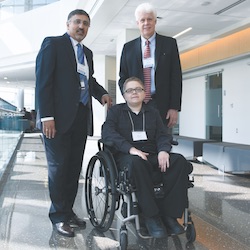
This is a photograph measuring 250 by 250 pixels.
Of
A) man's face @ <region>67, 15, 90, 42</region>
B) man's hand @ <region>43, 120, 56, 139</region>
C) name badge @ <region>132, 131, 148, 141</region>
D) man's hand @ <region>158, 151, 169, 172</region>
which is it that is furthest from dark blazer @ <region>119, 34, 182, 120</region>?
man's hand @ <region>43, 120, 56, 139</region>

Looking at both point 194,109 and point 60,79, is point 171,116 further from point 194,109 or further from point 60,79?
point 194,109

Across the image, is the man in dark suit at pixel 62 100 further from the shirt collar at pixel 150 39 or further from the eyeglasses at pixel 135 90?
the shirt collar at pixel 150 39

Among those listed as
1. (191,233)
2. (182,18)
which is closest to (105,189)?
(191,233)

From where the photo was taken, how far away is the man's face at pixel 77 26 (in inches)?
95.3

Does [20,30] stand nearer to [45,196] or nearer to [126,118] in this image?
[45,196]

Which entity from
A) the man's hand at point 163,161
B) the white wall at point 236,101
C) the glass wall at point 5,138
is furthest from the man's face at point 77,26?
the white wall at point 236,101

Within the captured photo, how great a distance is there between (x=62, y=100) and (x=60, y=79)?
0.15m

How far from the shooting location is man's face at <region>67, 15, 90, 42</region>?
2.42m

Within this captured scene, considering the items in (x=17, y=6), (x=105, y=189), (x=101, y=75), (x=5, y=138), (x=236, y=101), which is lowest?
(x=105, y=189)

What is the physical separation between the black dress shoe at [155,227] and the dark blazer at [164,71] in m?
0.90

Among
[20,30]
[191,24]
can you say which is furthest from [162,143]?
[20,30]

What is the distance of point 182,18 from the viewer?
7605 millimetres

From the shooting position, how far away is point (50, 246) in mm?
2217

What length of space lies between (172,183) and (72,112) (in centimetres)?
83
